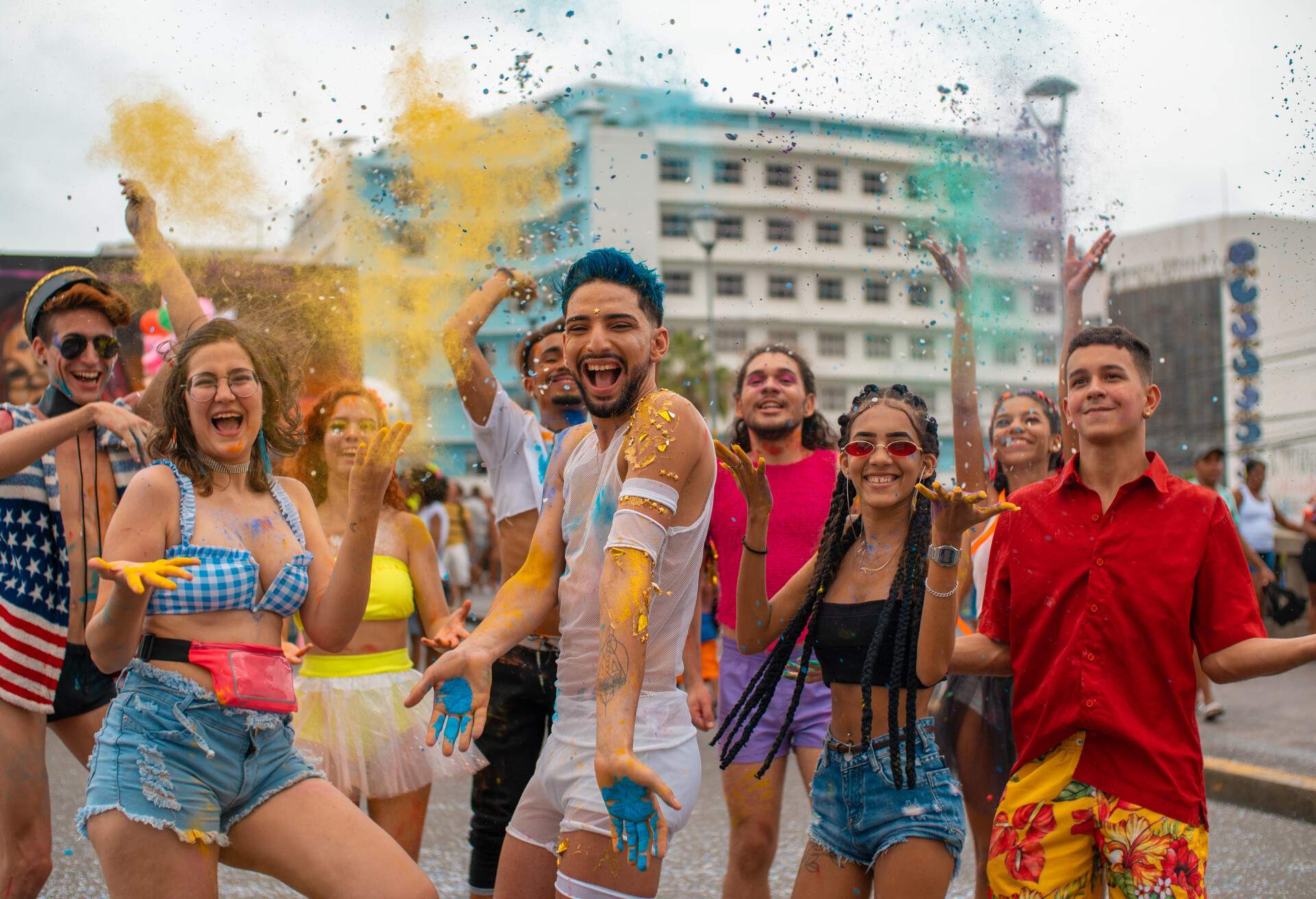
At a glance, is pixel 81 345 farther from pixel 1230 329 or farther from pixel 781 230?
pixel 1230 329

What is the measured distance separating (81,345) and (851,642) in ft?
8.99

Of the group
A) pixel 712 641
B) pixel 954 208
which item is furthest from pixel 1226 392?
pixel 954 208

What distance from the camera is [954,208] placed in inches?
178

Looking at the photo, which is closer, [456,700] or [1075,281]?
[456,700]

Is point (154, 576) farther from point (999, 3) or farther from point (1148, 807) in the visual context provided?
point (999, 3)

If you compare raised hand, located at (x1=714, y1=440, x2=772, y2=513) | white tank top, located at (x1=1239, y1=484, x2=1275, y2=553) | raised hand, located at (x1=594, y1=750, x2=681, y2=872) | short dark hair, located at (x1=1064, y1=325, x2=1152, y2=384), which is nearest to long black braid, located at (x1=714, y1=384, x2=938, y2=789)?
raised hand, located at (x1=714, y1=440, x2=772, y2=513)

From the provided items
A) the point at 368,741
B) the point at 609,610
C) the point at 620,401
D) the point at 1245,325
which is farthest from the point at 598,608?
the point at 1245,325

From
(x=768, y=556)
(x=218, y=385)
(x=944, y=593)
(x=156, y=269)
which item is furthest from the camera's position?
(x=768, y=556)

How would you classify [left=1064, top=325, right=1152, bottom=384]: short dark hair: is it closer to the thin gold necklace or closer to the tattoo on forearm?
the thin gold necklace

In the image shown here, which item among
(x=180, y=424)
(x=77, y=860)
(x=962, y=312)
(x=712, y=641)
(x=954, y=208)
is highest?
(x=954, y=208)

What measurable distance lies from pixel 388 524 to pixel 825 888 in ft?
7.04

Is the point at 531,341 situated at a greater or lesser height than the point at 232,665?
greater

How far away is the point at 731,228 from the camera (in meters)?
5.03

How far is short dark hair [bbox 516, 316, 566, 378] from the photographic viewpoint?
4.46m
